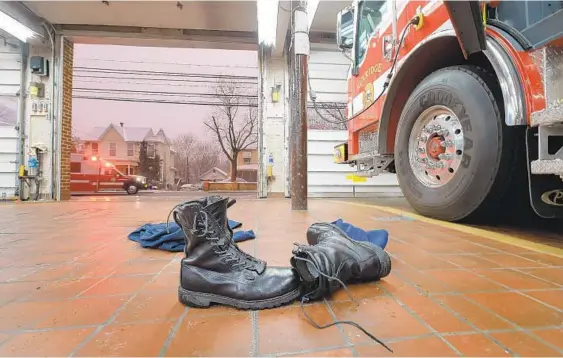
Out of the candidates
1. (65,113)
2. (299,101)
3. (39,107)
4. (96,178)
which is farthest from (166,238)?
(96,178)

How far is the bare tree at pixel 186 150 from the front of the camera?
36.8 m

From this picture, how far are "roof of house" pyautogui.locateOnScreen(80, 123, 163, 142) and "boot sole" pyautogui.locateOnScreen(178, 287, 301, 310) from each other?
36.5 m

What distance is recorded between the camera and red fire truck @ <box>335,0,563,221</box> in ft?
5.07

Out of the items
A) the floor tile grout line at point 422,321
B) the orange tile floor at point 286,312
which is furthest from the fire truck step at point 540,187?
the floor tile grout line at point 422,321

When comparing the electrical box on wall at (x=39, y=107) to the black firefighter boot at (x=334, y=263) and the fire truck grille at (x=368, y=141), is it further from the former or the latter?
the black firefighter boot at (x=334, y=263)

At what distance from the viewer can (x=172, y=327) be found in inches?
31.9

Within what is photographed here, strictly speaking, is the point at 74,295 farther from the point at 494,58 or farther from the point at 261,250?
the point at 494,58

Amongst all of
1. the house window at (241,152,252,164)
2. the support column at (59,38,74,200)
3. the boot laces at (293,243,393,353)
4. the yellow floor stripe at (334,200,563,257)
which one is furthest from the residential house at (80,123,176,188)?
the boot laces at (293,243,393,353)

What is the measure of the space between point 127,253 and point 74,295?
58cm

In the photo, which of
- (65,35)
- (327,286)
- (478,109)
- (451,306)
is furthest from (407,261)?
(65,35)

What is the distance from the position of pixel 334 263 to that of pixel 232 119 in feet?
67.1

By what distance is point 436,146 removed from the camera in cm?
234

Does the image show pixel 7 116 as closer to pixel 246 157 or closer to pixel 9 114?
pixel 9 114

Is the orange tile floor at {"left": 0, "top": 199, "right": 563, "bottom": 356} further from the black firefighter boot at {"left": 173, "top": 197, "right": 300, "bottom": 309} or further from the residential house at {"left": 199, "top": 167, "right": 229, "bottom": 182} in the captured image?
the residential house at {"left": 199, "top": 167, "right": 229, "bottom": 182}
